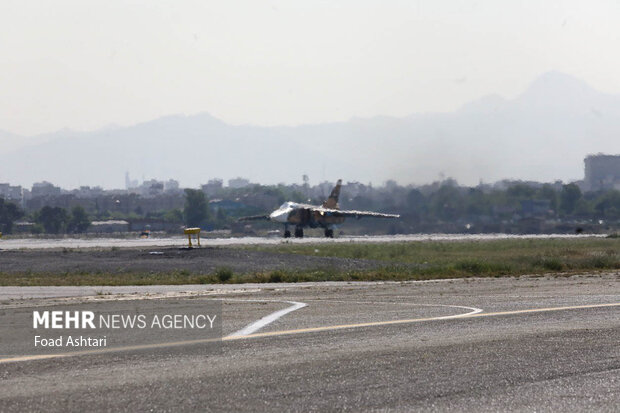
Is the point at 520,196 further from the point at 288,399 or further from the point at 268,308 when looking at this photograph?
the point at 288,399

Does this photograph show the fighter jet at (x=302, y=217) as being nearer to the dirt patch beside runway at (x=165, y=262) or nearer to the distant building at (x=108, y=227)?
the dirt patch beside runway at (x=165, y=262)

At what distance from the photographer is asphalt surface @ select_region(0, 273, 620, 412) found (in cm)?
823

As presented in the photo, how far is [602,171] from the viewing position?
599 feet

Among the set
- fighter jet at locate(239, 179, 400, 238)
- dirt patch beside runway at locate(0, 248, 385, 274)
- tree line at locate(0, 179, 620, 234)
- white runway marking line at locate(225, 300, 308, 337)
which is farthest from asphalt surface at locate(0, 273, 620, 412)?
tree line at locate(0, 179, 620, 234)

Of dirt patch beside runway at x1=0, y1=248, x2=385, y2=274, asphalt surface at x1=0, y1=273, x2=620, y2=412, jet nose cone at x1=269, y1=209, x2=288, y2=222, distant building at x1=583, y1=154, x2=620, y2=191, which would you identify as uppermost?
distant building at x1=583, y1=154, x2=620, y2=191

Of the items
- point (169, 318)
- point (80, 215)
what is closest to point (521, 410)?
point (169, 318)

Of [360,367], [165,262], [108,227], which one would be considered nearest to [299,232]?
[165,262]

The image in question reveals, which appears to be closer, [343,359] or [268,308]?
[343,359]

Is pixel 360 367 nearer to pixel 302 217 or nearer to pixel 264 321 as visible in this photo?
pixel 264 321

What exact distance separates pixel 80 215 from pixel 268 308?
133350mm

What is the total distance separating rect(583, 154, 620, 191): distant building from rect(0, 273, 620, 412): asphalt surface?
527 feet

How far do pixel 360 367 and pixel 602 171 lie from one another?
603 feet

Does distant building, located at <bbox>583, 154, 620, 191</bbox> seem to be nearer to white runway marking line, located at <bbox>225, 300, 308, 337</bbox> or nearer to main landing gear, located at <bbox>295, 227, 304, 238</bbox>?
main landing gear, located at <bbox>295, 227, 304, 238</bbox>

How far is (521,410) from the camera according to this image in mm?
8117
